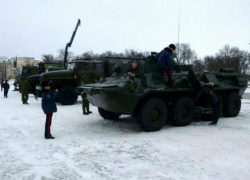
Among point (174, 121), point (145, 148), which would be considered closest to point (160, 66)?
point (174, 121)

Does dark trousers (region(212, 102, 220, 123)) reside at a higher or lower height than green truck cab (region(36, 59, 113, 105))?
lower

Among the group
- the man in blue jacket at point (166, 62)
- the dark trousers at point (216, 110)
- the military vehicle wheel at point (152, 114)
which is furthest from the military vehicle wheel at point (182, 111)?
the dark trousers at point (216, 110)

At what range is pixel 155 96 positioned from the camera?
7.05m

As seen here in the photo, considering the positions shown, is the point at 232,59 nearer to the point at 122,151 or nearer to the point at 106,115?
the point at 106,115

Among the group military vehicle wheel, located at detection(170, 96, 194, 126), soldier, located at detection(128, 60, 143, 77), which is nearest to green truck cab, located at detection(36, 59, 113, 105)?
soldier, located at detection(128, 60, 143, 77)

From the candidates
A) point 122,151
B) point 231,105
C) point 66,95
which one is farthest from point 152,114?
point 66,95

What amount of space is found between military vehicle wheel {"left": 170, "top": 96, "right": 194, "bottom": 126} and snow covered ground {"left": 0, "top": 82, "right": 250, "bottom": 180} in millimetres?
198

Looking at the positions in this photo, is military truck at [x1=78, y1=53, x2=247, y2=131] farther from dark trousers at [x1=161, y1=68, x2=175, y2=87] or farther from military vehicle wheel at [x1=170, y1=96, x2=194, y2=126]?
dark trousers at [x1=161, y1=68, x2=175, y2=87]

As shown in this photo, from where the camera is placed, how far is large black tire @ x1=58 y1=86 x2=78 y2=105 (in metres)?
12.4

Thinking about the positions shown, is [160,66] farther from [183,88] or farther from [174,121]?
[174,121]

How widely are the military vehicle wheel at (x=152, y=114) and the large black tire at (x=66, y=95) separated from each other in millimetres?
6344

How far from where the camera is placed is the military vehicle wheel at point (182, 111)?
24.3 ft

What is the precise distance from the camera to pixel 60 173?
4172mm

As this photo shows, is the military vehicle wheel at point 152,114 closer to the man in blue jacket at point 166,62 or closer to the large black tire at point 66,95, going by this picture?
the man in blue jacket at point 166,62
